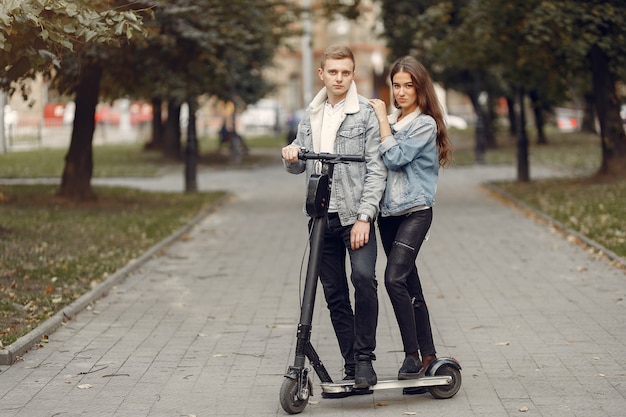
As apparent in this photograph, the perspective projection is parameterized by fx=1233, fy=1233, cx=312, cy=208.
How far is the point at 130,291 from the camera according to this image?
11336mm

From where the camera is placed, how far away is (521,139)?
2408 cm

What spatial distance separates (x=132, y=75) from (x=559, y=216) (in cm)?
731

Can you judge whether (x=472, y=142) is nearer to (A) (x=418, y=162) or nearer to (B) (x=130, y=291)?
(B) (x=130, y=291)

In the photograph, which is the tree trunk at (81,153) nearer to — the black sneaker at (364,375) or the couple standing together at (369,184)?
the couple standing together at (369,184)

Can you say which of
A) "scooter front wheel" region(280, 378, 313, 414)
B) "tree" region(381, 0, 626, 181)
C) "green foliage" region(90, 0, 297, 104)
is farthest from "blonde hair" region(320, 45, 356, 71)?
"tree" region(381, 0, 626, 181)

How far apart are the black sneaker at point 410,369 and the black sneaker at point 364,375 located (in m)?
0.20

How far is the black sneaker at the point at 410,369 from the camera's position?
21.9ft

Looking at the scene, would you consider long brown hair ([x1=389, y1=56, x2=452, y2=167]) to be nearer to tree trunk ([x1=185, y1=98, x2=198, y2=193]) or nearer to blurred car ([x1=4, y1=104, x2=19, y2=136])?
tree trunk ([x1=185, y1=98, x2=198, y2=193])

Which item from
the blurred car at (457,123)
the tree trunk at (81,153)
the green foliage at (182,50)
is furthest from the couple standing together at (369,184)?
the blurred car at (457,123)

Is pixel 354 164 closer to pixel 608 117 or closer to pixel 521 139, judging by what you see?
pixel 608 117

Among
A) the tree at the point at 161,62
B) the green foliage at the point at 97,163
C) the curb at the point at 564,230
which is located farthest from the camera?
the green foliage at the point at 97,163

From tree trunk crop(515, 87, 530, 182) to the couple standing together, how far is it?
56.4ft

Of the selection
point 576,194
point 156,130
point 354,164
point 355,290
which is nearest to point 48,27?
point 354,164

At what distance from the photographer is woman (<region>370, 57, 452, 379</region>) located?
6.59m
